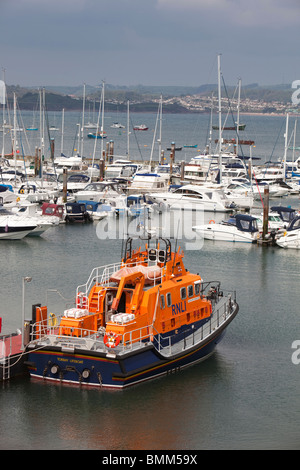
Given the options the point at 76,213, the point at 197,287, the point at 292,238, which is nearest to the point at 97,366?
the point at 197,287

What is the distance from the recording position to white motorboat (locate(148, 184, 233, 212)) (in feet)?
189

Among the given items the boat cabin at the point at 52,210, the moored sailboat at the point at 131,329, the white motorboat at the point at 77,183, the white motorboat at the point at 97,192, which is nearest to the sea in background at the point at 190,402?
the moored sailboat at the point at 131,329

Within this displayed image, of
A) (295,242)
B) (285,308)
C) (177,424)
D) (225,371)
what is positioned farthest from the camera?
(295,242)

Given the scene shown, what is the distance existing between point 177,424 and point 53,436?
3.31 meters

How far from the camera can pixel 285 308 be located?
107 ft

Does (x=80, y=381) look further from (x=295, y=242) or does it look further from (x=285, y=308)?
(x=295, y=242)

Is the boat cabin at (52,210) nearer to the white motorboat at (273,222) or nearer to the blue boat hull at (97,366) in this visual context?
the white motorboat at (273,222)

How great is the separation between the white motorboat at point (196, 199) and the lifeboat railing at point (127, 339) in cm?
A: 3262

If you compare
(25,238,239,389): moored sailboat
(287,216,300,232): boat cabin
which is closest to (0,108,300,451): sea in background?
(25,238,239,389): moored sailboat

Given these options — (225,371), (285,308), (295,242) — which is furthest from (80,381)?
(295,242)

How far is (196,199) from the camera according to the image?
191ft

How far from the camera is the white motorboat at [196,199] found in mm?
57750

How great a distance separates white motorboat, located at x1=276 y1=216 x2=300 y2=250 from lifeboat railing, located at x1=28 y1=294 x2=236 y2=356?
66.1ft

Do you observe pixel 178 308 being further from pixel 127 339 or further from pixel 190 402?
pixel 190 402
